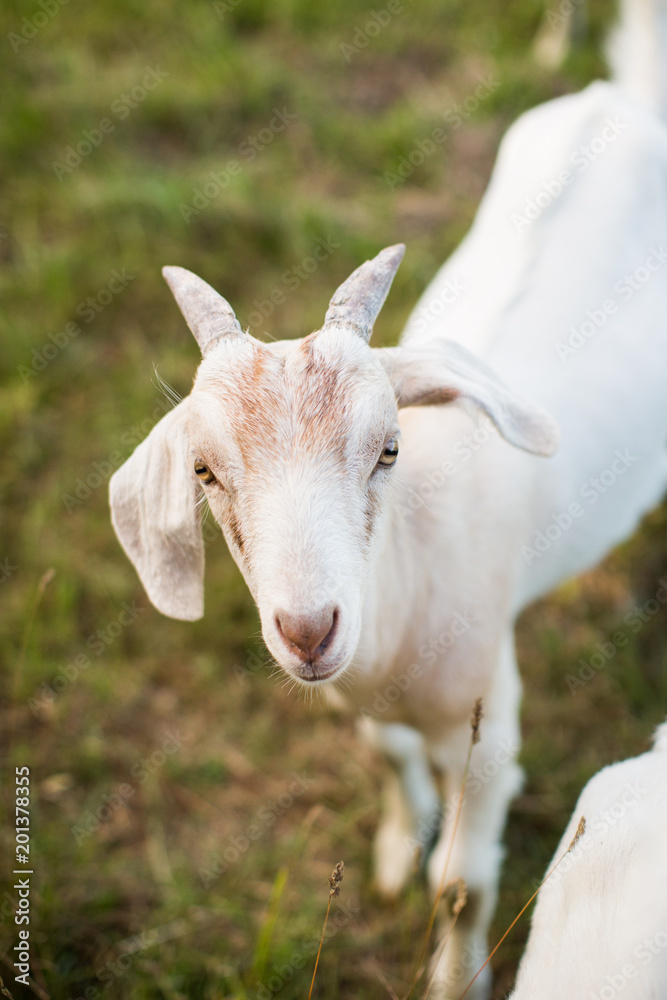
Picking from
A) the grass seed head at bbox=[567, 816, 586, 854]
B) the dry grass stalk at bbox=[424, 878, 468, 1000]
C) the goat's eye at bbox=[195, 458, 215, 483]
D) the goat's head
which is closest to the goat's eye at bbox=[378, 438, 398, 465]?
the goat's head

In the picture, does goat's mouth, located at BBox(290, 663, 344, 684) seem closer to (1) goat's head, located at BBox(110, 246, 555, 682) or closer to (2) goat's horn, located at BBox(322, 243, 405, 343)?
(1) goat's head, located at BBox(110, 246, 555, 682)

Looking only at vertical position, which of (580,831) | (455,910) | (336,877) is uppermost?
(580,831)

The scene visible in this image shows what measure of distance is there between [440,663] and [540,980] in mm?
956

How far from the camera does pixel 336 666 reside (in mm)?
1755

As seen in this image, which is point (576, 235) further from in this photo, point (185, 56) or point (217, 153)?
Result: point (185, 56)

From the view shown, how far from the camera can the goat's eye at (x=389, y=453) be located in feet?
6.45

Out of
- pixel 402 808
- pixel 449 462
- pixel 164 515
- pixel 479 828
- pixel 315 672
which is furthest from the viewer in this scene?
pixel 402 808

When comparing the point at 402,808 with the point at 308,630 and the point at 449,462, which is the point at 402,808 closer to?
the point at 449,462

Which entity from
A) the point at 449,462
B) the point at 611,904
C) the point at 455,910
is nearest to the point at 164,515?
the point at 449,462

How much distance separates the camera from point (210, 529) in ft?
12.9

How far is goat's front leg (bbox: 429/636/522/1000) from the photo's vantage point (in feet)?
8.82

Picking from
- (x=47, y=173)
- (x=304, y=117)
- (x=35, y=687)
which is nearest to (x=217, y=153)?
(x=304, y=117)

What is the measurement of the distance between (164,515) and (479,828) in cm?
153

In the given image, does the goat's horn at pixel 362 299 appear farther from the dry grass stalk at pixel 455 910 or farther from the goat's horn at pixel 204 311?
the dry grass stalk at pixel 455 910
